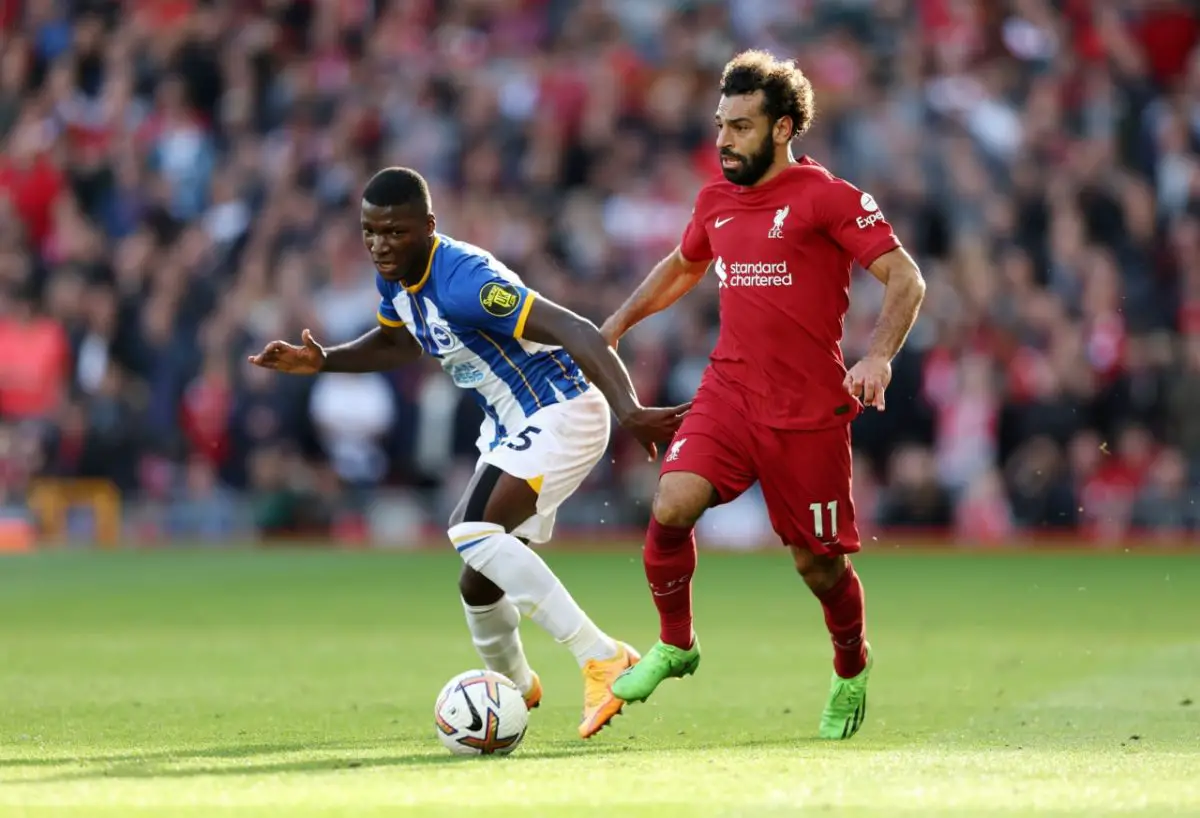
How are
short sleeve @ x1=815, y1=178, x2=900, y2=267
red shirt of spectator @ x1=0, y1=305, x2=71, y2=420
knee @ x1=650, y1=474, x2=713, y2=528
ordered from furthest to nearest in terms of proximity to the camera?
1. red shirt of spectator @ x1=0, y1=305, x2=71, y2=420
2. knee @ x1=650, y1=474, x2=713, y2=528
3. short sleeve @ x1=815, y1=178, x2=900, y2=267

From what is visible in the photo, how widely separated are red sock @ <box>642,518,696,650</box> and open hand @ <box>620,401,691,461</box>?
329 mm

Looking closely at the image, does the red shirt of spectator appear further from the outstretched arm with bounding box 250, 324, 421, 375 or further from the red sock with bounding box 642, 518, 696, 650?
the red sock with bounding box 642, 518, 696, 650

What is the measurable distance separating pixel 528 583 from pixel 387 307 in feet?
5.06

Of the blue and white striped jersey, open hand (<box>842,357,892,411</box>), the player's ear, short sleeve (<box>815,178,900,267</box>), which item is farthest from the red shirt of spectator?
open hand (<box>842,357,892,411</box>)

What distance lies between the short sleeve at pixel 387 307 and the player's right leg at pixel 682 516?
1482 millimetres

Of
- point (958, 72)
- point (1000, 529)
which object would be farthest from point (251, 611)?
point (958, 72)

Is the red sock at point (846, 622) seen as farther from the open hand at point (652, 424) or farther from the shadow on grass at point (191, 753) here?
the shadow on grass at point (191, 753)

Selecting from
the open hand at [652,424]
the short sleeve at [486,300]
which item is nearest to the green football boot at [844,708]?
the open hand at [652,424]

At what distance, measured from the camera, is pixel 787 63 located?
27.9ft

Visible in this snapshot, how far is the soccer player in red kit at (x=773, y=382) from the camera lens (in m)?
8.22

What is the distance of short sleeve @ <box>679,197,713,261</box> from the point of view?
862 cm

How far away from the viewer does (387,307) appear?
9.15 metres

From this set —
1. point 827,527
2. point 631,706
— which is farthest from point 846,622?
point 631,706

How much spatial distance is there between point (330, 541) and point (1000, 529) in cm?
648
